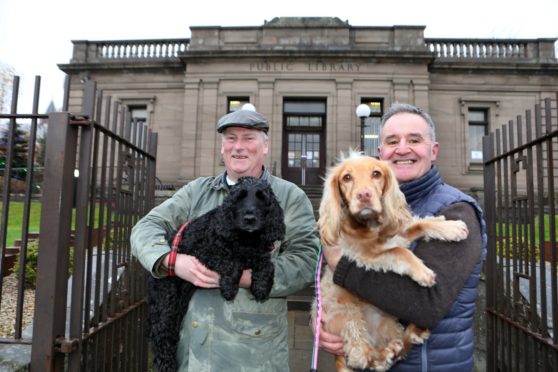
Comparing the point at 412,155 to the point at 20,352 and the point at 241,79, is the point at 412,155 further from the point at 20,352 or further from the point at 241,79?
the point at 241,79

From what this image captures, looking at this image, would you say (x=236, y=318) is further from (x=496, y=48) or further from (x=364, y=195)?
(x=496, y=48)

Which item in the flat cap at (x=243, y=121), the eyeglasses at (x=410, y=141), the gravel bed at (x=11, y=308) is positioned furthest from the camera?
the gravel bed at (x=11, y=308)

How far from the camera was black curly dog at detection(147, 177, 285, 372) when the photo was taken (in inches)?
90.5

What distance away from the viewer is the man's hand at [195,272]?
2299 millimetres

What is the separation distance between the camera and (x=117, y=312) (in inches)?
136

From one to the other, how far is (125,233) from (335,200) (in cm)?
246

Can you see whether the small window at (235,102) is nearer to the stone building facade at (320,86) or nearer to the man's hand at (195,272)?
the stone building facade at (320,86)

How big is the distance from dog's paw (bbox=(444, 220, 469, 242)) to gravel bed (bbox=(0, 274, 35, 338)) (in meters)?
4.99

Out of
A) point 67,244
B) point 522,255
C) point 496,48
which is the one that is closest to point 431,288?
point 522,255

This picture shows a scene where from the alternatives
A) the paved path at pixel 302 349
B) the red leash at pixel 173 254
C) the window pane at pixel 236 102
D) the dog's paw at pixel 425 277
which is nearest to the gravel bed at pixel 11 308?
the red leash at pixel 173 254

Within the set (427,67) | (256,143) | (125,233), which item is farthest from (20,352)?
(427,67)

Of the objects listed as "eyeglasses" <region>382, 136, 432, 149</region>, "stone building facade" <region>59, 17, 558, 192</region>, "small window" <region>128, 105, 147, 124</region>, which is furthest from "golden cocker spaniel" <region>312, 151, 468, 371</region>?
"small window" <region>128, 105, 147, 124</region>

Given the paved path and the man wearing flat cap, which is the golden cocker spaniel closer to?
the man wearing flat cap

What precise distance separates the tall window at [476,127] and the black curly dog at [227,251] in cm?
2044
